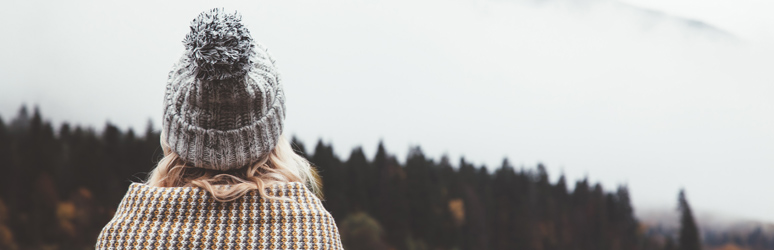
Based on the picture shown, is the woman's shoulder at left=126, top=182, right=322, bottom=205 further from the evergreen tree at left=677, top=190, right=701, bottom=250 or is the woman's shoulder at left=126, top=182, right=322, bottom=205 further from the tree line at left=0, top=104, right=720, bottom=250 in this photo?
the evergreen tree at left=677, top=190, right=701, bottom=250

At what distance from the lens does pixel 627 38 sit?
12.4 ft

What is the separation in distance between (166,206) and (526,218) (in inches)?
111

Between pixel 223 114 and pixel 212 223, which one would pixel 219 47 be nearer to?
pixel 223 114

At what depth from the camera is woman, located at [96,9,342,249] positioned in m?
1.12

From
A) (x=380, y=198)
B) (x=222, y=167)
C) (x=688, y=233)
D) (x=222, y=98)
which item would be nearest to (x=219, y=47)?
(x=222, y=98)

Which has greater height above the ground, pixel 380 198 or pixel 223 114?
pixel 223 114

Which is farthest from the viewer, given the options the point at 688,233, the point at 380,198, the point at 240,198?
the point at 688,233

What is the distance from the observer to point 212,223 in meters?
1.17

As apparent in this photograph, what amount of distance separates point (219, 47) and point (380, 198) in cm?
254

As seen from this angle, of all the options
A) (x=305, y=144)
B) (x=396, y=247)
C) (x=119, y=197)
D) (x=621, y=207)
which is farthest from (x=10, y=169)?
(x=621, y=207)

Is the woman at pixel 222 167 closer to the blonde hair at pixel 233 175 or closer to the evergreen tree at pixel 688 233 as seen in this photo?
the blonde hair at pixel 233 175

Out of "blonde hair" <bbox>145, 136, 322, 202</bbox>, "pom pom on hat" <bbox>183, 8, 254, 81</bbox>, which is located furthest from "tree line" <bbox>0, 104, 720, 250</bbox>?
"pom pom on hat" <bbox>183, 8, 254, 81</bbox>

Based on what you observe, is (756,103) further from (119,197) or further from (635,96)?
(119,197)

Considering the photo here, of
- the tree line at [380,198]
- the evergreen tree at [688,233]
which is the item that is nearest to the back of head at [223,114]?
the tree line at [380,198]
